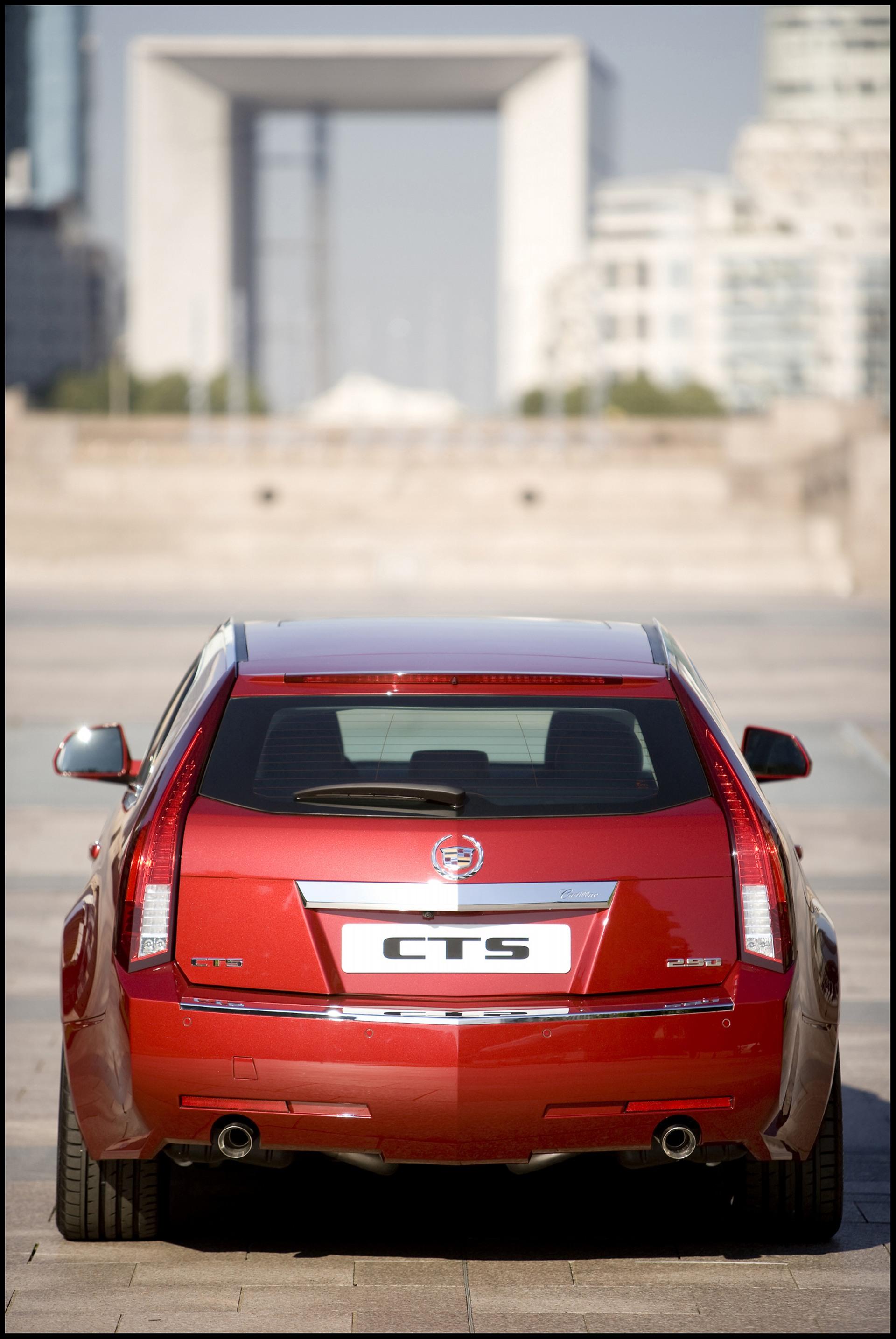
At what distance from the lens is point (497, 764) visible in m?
3.76

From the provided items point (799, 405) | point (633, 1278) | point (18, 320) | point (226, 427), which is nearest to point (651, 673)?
point (633, 1278)

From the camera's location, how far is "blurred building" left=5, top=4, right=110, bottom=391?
135875mm

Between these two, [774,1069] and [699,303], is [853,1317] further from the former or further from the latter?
[699,303]

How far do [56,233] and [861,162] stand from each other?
67.5 m

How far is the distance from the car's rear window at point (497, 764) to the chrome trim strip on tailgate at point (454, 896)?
0.52ft

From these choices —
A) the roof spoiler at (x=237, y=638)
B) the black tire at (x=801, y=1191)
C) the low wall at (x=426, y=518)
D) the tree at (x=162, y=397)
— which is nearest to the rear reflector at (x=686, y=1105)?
the black tire at (x=801, y=1191)

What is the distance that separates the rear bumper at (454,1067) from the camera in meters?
3.31

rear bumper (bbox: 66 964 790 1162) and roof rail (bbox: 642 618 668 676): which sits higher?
roof rail (bbox: 642 618 668 676)

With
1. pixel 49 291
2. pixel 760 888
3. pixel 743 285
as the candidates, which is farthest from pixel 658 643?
pixel 743 285

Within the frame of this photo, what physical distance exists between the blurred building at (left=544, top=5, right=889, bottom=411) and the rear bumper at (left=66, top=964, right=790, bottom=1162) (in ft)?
448

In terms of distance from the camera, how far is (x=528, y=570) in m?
44.3

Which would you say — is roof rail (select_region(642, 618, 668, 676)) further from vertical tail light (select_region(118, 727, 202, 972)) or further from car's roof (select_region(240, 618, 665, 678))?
vertical tail light (select_region(118, 727, 202, 972))

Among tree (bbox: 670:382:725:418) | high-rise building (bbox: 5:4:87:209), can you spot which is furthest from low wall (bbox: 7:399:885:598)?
high-rise building (bbox: 5:4:87:209)

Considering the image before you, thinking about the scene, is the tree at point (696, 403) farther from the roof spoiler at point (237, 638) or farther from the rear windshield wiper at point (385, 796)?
the rear windshield wiper at point (385, 796)
